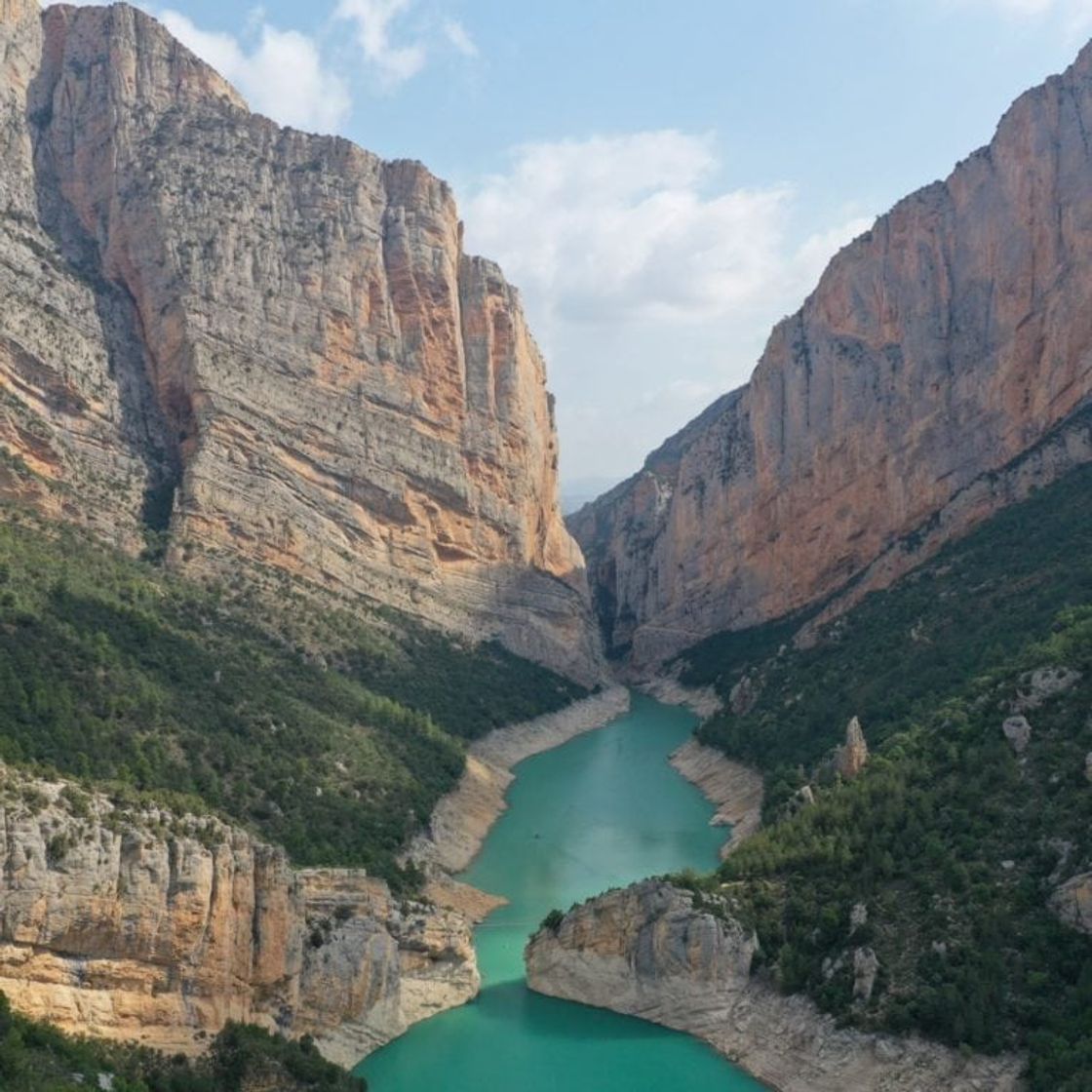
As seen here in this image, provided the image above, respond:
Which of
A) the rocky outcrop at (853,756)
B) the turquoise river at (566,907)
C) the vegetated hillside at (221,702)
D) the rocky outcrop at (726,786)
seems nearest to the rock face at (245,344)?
the vegetated hillside at (221,702)

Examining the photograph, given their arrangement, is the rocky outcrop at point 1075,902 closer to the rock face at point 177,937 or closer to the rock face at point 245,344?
the rock face at point 177,937

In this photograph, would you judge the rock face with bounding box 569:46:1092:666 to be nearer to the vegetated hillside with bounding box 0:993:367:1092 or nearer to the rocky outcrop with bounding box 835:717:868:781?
the rocky outcrop with bounding box 835:717:868:781

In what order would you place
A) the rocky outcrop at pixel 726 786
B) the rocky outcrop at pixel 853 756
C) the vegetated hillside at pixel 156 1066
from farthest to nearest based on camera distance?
the rocky outcrop at pixel 726 786 < the rocky outcrop at pixel 853 756 < the vegetated hillside at pixel 156 1066

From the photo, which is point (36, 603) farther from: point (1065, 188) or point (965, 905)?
point (1065, 188)

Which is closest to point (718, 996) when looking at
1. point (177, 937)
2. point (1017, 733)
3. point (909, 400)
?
point (1017, 733)

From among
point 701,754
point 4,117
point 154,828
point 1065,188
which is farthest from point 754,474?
point 154,828

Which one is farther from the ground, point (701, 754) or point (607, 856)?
point (701, 754)

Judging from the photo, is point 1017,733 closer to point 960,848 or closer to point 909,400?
point 960,848
